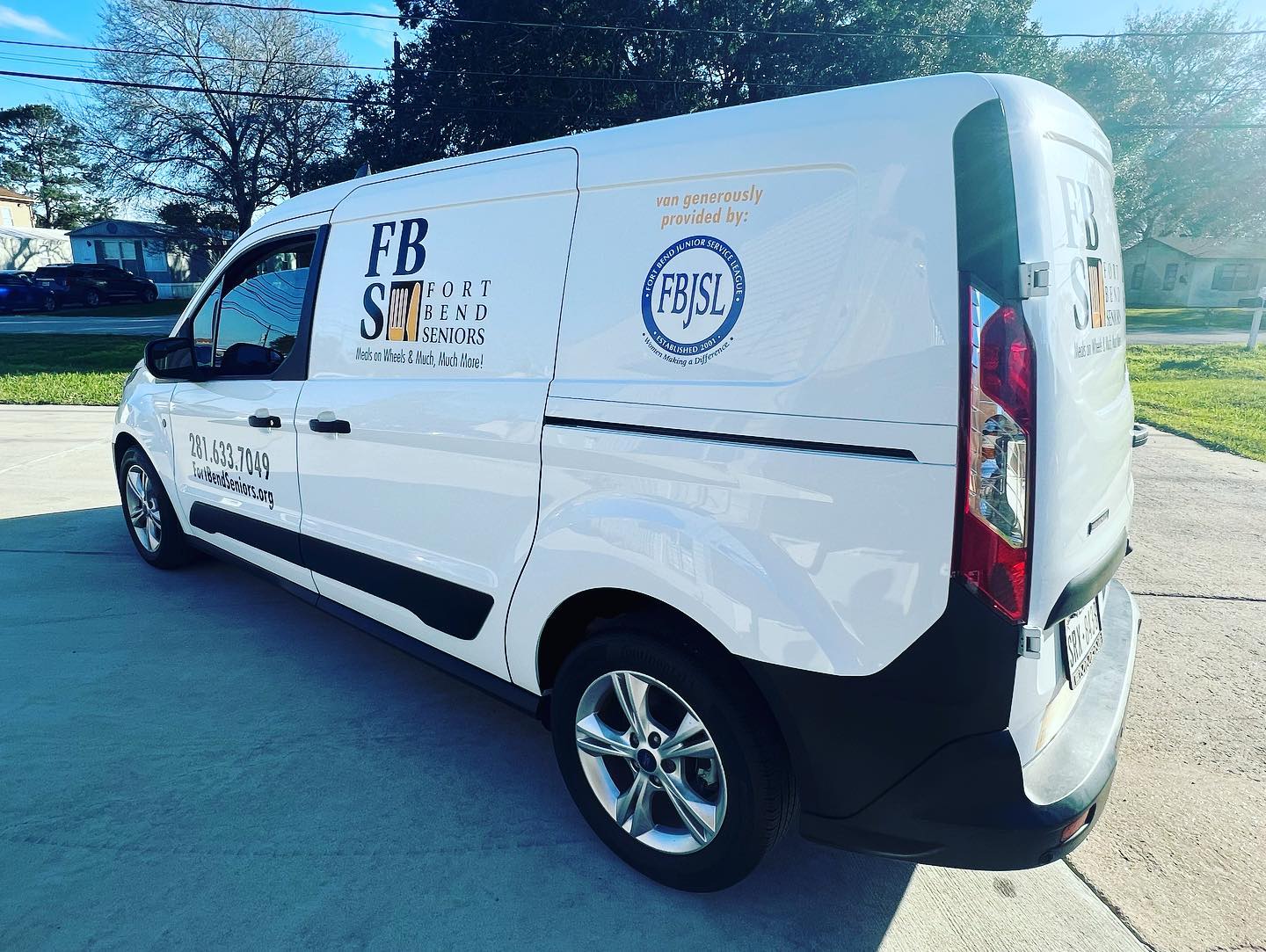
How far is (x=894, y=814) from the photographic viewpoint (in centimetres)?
194

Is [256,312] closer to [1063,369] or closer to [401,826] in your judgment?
[401,826]

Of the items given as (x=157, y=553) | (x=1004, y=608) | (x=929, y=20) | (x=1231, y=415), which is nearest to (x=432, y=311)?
(x=1004, y=608)

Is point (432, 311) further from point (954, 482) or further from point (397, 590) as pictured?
point (954, 482)

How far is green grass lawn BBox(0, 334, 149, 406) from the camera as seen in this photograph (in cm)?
1144

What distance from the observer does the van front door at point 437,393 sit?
101 inches

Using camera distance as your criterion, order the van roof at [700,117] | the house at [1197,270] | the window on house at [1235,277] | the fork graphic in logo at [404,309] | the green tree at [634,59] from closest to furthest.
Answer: the van roof at [700,117]
the fork graphic in logo at [404,309]
the green tree at [634,59]
the house at [1197,270]
the window on house at [1235,277]

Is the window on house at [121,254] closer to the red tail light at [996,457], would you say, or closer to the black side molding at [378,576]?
the black side molding at [378,576]

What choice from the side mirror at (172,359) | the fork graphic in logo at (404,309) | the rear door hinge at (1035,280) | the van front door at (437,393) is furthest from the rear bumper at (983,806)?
the side mirror at (172,359)

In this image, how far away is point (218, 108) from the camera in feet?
97.3

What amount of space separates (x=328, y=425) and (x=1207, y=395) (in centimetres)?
1330

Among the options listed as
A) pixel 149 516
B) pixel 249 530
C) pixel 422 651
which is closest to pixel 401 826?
pixel 422 651

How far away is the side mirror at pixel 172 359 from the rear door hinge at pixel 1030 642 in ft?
12.4

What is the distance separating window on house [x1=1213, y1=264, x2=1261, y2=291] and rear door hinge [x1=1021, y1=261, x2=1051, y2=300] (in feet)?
192

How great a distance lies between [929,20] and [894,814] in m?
24.6
